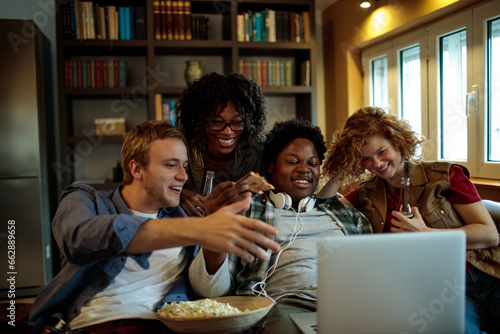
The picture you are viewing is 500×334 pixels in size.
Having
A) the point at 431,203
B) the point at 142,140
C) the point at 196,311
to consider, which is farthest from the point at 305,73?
the point at 196,311

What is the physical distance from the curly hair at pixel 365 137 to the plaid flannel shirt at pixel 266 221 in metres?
0.16

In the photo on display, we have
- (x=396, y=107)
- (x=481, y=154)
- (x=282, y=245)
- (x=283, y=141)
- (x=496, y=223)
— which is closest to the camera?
(x=282, y=245)

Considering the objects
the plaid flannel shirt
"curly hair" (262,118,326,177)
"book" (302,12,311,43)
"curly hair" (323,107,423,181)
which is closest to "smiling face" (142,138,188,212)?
the plaid flannel shirt

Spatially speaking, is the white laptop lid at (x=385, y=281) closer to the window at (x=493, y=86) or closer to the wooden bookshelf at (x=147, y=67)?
the window at (x=493, y=86)

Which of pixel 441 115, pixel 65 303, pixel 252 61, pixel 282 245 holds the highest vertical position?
pixel 252 61

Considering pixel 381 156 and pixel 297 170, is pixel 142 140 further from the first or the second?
pixel 381 156

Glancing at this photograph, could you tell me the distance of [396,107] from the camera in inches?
141

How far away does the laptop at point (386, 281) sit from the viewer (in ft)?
3.12

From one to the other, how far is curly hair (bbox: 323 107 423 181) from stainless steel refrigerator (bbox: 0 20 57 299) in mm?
2542

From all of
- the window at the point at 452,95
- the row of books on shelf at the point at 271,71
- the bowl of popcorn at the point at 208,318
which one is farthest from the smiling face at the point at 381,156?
the row of books on shelf at the point at 271,71

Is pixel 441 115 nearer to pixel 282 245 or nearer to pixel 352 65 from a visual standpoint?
pixel 352 65

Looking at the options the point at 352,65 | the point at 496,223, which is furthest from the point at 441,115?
the point at 496,223

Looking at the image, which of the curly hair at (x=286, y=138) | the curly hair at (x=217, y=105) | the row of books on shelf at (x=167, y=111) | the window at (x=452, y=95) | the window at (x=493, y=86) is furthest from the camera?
the row of books on shelf at (x=167, y=111)

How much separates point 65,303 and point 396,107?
120 inches
